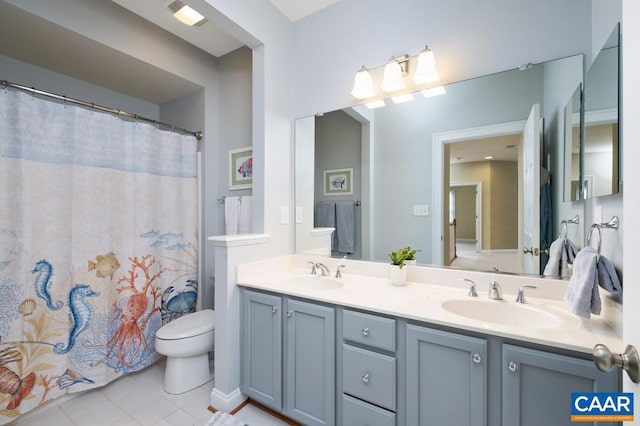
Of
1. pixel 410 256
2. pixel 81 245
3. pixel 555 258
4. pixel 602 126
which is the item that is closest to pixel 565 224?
pixel 555 258

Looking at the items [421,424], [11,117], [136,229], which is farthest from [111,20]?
[421,424]

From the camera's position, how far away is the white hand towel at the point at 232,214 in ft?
7.45

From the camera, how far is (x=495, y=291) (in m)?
1.31

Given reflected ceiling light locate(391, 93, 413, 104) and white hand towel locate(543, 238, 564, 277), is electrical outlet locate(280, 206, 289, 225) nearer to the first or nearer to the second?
Result: reflected ceiling light locate(391, 93, 413, 104)

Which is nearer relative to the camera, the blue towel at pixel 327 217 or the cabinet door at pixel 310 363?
the cabinet door at pixel 310 363

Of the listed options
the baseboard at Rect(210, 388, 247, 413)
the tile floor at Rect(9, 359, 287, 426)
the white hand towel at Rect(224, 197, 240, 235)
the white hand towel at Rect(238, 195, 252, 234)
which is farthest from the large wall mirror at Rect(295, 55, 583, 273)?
the tile floor at Rect(9, 359, 287, 426)

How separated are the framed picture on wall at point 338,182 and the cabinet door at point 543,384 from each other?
1.31 meters

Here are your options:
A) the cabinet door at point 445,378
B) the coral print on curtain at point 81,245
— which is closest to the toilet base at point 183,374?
the coral print on curtain at point 81,245

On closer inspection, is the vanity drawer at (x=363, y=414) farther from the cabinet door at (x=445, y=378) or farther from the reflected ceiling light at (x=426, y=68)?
the reflected ceiling light at (x=426, y=68)

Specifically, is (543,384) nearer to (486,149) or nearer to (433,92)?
(486,149)

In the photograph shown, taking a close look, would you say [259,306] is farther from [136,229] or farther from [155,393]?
[136,229]

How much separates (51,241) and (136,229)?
1.61 ft

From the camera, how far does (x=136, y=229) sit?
82.7 inches

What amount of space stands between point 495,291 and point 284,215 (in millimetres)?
1422
